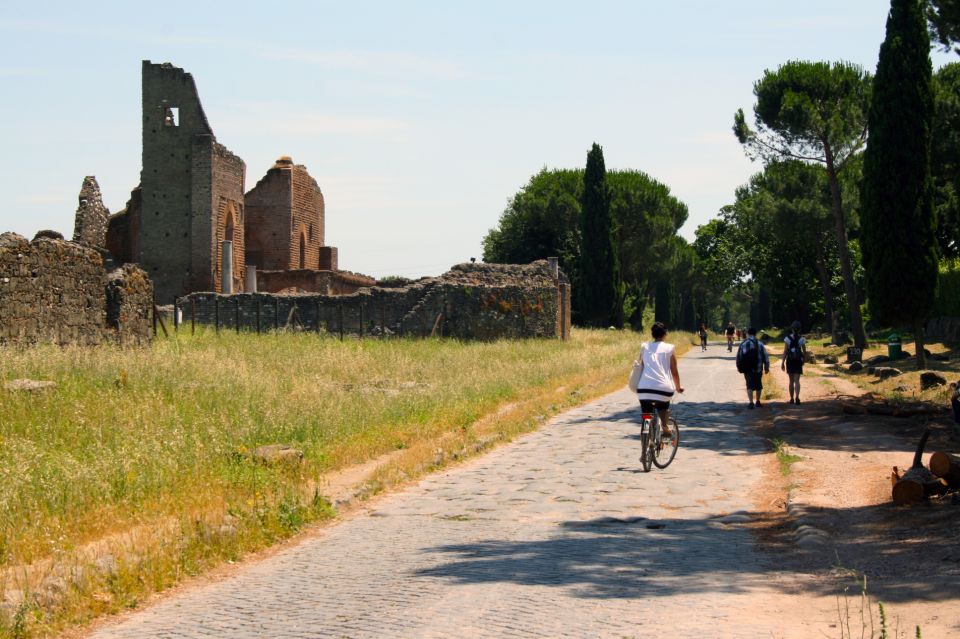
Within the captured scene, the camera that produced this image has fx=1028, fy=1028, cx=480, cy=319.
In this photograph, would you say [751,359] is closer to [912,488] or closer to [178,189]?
[912,488]

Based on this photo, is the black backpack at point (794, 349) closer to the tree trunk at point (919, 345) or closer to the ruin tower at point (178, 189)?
the tree trunk at point (919, 345)

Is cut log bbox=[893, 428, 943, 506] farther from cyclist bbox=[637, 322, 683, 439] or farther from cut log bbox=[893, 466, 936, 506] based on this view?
cyclist bbox=[637, 322, 683, 439]

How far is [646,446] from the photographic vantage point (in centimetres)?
1224

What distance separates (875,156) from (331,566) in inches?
946

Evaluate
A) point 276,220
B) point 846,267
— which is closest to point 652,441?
point 846,267

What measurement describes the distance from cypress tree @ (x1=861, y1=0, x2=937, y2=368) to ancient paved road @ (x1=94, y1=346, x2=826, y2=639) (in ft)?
56.5

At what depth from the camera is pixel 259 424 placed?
45.0 ft

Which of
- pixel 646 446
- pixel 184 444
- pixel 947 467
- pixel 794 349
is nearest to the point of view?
pixel 947 467

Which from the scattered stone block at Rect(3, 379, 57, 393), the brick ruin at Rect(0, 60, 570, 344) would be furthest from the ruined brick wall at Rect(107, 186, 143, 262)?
the scattered stone block at Rect(3, 379, 57, 393)

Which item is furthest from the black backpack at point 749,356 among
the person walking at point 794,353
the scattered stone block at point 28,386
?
the scattered stone block at point 28,386

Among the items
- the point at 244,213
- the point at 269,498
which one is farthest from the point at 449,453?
the point at 244,213

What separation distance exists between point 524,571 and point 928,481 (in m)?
4.74

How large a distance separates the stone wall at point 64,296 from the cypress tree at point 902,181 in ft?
62.3

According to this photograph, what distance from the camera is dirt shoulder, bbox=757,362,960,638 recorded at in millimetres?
6637
